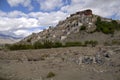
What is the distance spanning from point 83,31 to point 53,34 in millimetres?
15477

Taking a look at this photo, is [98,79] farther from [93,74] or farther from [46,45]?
[46,45]

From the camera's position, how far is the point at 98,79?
20453mm

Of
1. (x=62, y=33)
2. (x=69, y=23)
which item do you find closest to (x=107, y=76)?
(x=62, y=33)

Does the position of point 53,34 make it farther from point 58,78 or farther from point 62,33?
point 58,78

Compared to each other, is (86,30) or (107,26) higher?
(107,26)

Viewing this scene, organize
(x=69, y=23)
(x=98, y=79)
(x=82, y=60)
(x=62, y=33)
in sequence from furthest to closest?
(x=69, y=23) < (x=62, y=33) < (x=82, y=60) < (x=98, y=79)

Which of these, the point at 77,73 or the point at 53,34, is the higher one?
the point at 53,34

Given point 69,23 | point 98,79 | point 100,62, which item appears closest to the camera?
point 98,79

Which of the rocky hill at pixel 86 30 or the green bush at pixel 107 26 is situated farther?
the green bush at pixel 107 26

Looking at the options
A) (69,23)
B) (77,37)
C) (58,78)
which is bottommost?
(58,78)

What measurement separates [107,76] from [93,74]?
1.57 meters

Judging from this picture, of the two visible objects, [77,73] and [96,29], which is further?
[96,29]

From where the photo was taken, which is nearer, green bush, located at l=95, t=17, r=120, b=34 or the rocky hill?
the rocky hill

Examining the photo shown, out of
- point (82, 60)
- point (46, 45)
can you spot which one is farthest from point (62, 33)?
point (82, 60)
